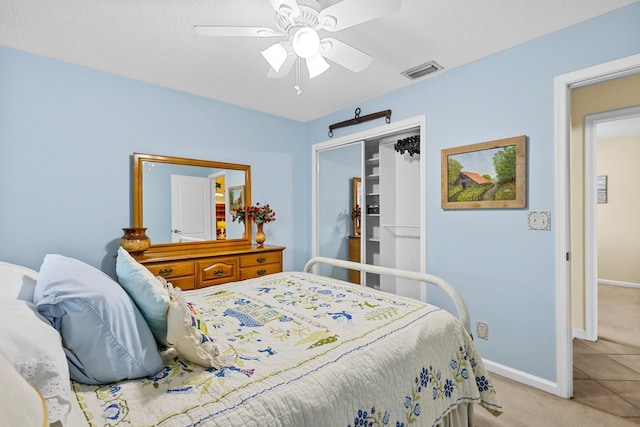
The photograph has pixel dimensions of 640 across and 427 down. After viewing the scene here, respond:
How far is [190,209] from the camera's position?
3100mm

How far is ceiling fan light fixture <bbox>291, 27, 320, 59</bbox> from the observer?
1.62m

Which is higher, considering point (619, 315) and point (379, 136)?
point (379, 136)

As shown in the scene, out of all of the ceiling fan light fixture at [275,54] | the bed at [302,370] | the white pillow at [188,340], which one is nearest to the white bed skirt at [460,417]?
the bed at [302,370]

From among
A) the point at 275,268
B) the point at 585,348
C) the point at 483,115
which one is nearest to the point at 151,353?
the point at 275,268

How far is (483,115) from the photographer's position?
7.88 ft

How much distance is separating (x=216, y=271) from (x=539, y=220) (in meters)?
2.64

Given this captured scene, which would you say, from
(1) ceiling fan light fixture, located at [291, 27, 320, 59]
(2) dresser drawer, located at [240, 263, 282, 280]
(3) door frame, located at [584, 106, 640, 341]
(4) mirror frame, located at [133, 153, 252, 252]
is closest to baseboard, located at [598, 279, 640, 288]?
(3) door frame, located at [584, 106, 640, 341]

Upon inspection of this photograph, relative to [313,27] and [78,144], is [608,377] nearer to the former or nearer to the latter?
[313,27]

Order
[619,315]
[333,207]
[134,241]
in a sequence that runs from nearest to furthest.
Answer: [134,241], [619,315], [333,207]

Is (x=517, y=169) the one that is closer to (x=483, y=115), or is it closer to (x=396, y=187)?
(x=483, y=115)

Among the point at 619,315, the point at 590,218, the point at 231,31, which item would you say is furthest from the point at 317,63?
the point at 619,315

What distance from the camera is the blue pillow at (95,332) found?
865mm

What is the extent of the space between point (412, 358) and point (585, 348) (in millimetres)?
2583

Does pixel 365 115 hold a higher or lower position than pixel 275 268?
higher
